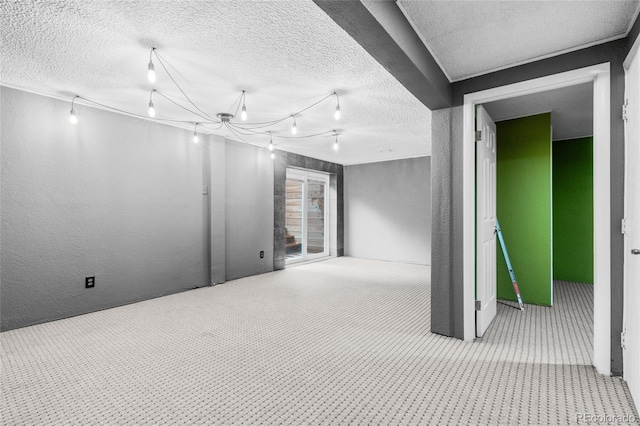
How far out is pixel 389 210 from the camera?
271 inches

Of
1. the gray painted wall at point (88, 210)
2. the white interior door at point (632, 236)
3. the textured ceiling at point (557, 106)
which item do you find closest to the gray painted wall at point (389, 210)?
the textured ceiling at point (557, 106)

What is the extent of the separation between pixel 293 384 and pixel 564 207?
17.0 feet

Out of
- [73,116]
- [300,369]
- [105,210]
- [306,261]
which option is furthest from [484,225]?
[306,261]

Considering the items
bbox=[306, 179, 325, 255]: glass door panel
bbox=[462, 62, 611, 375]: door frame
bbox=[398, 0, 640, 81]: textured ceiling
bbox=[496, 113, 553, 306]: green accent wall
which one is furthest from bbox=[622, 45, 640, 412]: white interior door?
bbox=[306, 179, 325, 255]: glass door panel

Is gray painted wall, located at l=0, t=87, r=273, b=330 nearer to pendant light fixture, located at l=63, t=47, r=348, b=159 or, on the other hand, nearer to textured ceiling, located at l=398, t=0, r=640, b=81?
pendant light fixture, located at l=63, t=47, r=348, b=159

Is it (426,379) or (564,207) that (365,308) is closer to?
(426,379)

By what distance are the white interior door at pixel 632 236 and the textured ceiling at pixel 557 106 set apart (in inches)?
42.3

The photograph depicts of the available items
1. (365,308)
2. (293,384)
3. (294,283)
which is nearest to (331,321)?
(365,308)

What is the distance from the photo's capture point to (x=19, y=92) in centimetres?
288

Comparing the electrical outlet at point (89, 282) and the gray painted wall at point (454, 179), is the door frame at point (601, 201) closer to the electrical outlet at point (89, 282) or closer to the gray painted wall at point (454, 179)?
the gray painted wall at point (454, 179)

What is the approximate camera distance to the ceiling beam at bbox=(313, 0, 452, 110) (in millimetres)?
1425

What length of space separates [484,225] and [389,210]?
13.4 feet

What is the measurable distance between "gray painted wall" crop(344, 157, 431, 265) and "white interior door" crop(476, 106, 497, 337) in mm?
3205

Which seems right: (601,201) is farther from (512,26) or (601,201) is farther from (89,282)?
(89,282)
